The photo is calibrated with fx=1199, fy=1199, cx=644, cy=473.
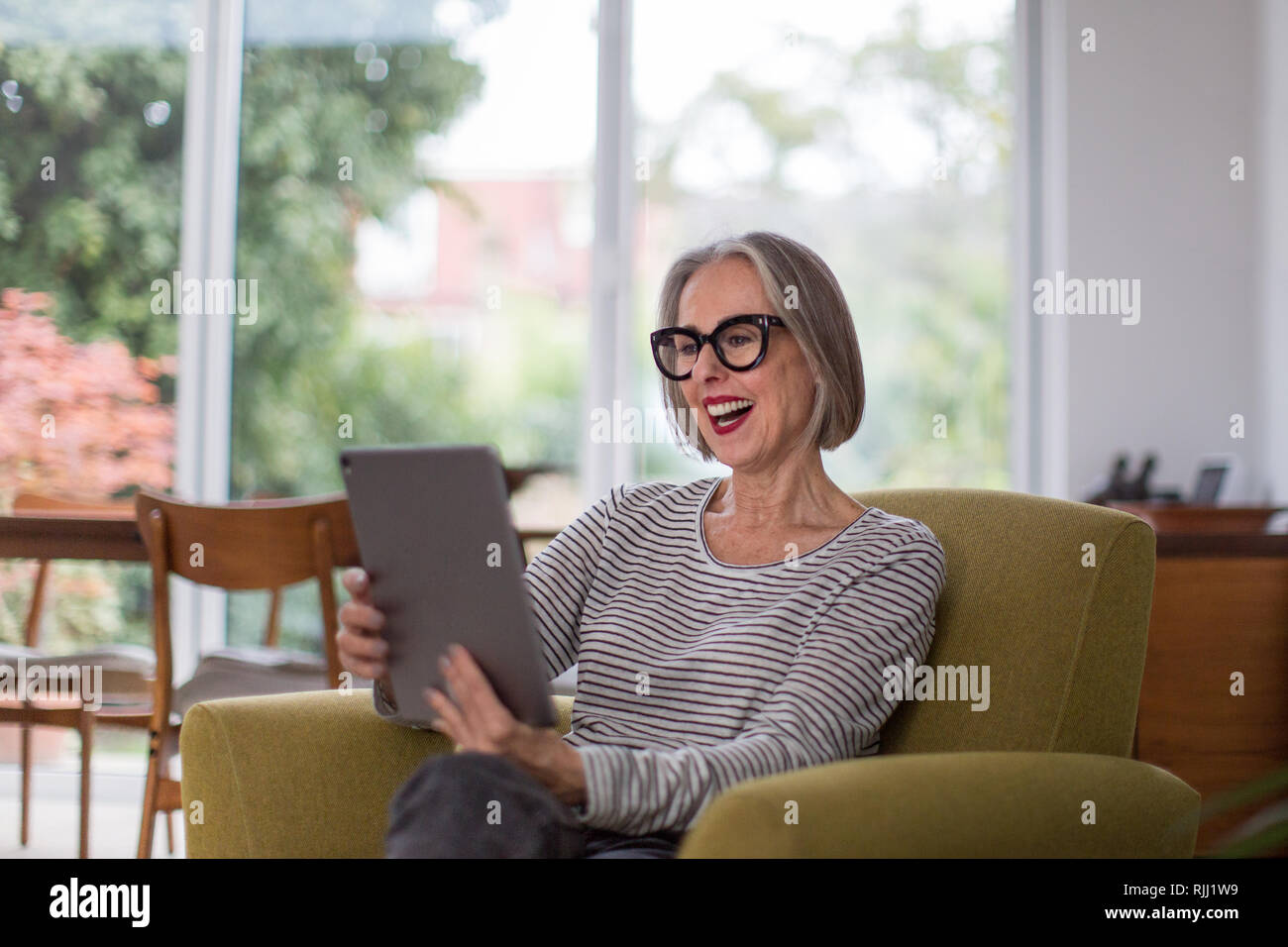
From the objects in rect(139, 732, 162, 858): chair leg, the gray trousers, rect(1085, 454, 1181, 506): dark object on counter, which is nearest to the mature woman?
the gray trousers

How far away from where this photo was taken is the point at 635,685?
1.46 m

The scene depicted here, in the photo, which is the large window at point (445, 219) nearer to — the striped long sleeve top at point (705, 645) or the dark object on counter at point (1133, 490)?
the dark object on counter at point (1133, 490)

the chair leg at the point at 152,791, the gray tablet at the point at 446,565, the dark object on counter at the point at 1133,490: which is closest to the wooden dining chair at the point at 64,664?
the chair leg at the point at 152,791

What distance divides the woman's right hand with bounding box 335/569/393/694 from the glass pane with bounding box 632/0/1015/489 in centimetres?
245

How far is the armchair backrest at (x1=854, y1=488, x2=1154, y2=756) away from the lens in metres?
1.40

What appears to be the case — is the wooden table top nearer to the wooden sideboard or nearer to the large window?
the large window

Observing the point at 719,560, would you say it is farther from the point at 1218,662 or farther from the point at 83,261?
the point at 83,261

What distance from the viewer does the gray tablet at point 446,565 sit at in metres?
1.17

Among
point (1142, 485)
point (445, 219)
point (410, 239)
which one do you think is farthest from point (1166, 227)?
point (410, 239)

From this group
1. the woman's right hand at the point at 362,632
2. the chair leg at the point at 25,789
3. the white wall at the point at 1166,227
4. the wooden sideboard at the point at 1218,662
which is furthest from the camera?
the white wall at the point at 1166,227

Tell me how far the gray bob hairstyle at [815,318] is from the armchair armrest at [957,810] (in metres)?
0.51

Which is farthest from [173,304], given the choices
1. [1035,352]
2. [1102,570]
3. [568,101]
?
[1102,570]

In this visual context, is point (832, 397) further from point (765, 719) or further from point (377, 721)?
point (377, 721)

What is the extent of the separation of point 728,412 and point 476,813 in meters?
0.66
